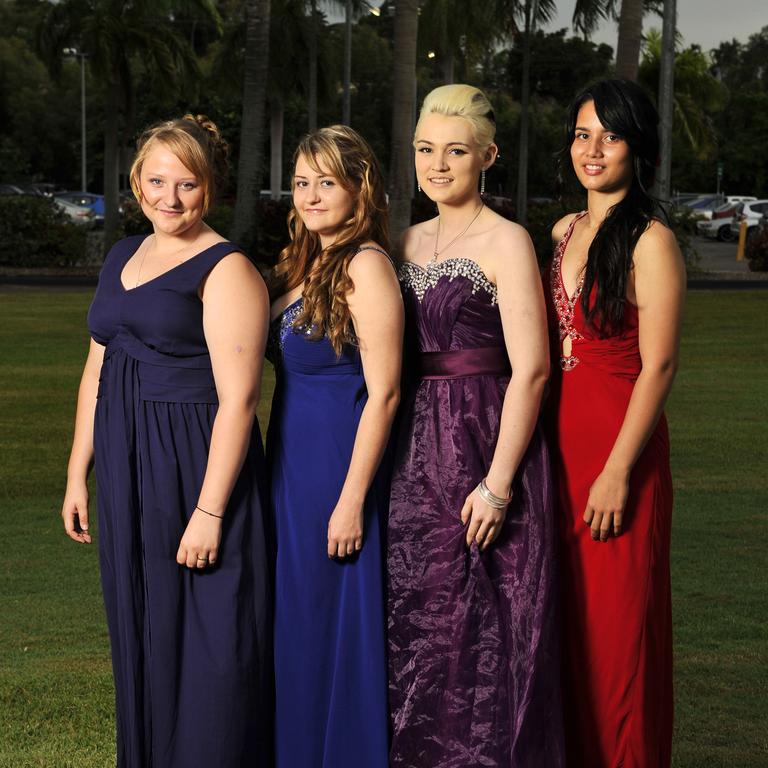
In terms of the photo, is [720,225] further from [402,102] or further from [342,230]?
[342,230]

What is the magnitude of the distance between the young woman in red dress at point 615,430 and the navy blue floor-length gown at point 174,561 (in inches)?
37.0

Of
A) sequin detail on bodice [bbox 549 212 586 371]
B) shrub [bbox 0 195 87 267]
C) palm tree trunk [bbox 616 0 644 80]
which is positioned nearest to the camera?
sequin detail on bodice [bbox 549 212 586 371]

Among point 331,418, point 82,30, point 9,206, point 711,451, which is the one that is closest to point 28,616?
point 331,418

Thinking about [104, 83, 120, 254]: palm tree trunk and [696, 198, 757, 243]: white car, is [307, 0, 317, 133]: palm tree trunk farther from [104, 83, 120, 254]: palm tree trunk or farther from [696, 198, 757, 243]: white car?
[696, 198, 757, 243]: white car

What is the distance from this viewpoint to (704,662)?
20.6 feet

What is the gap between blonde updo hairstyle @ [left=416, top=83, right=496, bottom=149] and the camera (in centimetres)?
371

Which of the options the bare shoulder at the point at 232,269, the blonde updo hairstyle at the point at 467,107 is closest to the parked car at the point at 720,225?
the blonde updo hairstyle at the point at 467,107

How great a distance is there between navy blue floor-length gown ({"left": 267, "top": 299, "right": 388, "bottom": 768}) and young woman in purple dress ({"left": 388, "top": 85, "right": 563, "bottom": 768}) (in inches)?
2.9

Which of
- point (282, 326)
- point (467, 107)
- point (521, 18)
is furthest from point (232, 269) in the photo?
point (521, 18)

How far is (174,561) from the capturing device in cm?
370

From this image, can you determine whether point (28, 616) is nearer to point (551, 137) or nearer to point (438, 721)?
point (438, 721)

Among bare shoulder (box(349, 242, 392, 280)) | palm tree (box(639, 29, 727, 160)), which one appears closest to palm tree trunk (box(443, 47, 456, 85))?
palm tree (box(639, 29, 727, 160))

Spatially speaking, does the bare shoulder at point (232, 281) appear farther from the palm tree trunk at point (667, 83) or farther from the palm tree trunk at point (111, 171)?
the palm tree trunk at point (111, 171)

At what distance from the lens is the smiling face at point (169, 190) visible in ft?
11.9
